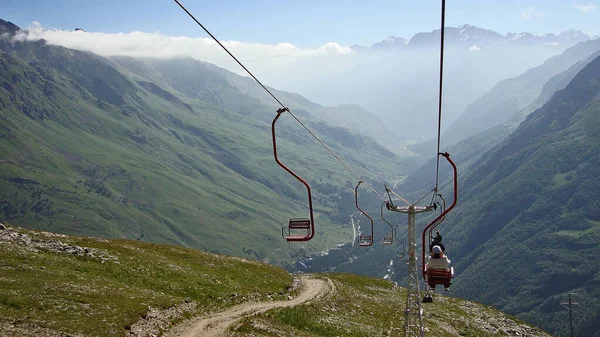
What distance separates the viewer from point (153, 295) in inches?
1929

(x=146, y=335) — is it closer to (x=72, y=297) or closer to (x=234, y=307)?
(x=72, y=297)

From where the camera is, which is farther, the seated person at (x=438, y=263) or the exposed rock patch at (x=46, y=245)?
the exposed rock patch at (x=46, y=245)

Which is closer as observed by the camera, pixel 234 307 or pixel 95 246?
pixel 234 307

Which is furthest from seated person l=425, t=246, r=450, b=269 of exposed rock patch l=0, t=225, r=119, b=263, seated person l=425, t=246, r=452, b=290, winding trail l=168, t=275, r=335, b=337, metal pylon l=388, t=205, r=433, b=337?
exposed rock patch l=0, t=225, r=119, b=263

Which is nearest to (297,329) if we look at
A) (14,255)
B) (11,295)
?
(11,295)

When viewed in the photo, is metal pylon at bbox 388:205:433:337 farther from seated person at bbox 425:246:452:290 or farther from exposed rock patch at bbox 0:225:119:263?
exposed rock patch at bbox 0:225:119:263

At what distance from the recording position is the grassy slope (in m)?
37.2

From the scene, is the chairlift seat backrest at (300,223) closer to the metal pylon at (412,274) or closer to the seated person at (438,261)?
the metal pylon at (412,274)

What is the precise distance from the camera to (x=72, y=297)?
40.9 meters

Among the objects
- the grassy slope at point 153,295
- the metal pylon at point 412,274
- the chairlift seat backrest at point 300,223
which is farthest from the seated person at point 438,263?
the grassy slope at point 153,295

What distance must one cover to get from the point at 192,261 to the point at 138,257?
12.3 m

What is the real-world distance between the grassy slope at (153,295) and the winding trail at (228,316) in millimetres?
1552

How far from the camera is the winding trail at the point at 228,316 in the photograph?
42.4 meters

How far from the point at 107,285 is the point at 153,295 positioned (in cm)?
462
